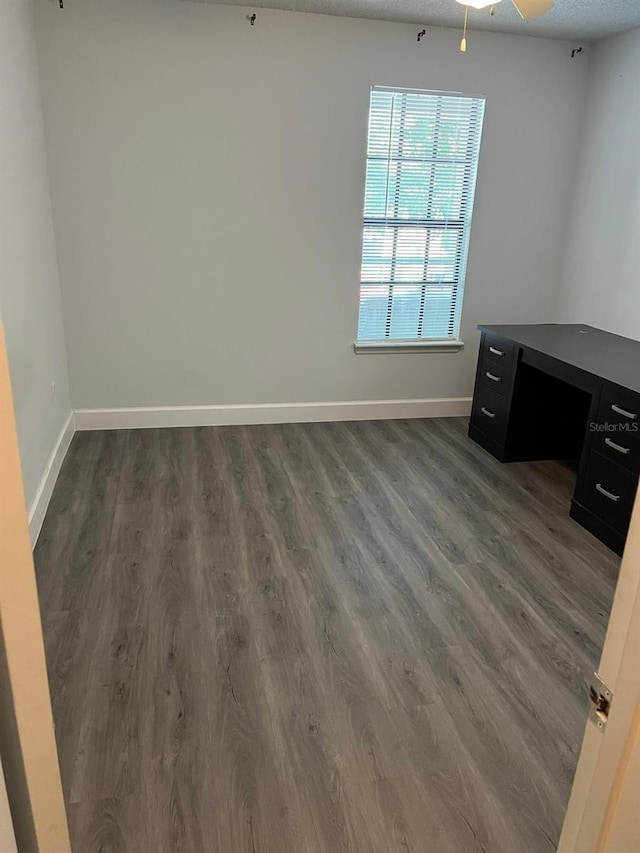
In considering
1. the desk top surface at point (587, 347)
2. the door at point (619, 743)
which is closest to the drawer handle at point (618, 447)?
the desk top surface at point (587, 347)

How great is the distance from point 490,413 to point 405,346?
860mm

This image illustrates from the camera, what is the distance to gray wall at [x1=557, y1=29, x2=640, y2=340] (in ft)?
12.6

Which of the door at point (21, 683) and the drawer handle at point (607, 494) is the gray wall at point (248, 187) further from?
the door at point (21, 683)

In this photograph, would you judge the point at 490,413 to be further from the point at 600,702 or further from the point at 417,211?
the point at 600,702

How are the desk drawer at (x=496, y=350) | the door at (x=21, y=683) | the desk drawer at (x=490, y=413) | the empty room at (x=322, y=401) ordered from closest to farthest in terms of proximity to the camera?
the door at (x=21, y=683) < the empty room at (x=322, y=401) < the desk drawer at (x=496, y=350) < the desk drawer at (x=490, y=413)

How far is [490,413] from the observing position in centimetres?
403

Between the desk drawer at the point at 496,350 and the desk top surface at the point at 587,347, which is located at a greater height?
the desk top surface at the point at 587,347

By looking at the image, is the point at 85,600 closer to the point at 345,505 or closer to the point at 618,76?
the point at 345,505

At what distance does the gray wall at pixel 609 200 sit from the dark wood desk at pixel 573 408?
28 cm

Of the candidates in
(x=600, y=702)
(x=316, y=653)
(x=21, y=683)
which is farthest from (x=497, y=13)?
(x=21, y=683)

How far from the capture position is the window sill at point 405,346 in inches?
176

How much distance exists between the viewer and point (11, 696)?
0.70 metres

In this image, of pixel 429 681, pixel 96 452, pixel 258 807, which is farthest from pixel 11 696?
pixel 96 452

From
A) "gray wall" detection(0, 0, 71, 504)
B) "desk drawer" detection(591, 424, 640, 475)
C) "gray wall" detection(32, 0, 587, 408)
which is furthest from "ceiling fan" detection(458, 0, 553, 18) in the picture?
"gray wall" detection(0, 0, 71, 504)
